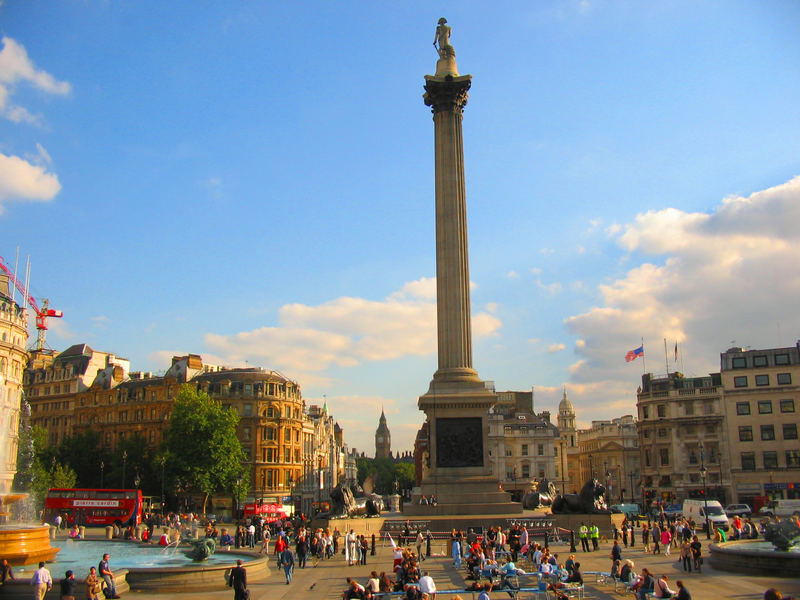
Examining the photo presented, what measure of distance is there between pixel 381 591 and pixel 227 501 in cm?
6617

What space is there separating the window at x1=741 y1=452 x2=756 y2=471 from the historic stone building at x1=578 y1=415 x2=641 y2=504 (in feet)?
98.2

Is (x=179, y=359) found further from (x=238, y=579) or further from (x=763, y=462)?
(x=238, y=579)

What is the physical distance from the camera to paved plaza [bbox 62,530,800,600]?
67.7 feet

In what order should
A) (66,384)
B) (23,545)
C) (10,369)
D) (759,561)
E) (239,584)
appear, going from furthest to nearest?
(66,384)
(10,369)
(23,545)
(759,561)
(239,584)

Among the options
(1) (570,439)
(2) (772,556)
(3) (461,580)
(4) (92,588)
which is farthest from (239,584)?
(1) (570,439)

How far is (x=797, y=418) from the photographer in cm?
7619

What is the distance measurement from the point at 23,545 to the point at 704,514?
3653 centimetres

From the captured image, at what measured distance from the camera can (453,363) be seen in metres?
44.6

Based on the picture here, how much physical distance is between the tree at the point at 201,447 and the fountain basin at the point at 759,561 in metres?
49.8

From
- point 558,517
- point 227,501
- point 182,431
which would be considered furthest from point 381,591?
point 227,501

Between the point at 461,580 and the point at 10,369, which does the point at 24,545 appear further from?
the point at 10,369

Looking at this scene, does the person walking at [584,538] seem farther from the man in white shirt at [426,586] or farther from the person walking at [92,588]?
the person walking at [92,588]

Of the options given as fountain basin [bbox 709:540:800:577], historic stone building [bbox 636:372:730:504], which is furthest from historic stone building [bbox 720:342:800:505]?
fountain basin [bbox 709:540:800:577]

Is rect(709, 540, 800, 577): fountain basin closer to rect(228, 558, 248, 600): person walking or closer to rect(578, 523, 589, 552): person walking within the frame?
rect(578, 523, 589, 552): person walking
